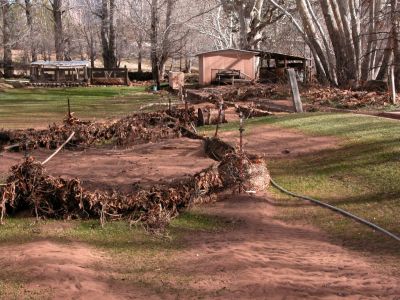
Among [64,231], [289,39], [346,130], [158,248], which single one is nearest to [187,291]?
[158,248]

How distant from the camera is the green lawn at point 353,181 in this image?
25.2 ft

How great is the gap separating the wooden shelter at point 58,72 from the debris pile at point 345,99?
1213 inches

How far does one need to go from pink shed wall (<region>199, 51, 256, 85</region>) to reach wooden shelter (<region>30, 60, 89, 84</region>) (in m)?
17.3

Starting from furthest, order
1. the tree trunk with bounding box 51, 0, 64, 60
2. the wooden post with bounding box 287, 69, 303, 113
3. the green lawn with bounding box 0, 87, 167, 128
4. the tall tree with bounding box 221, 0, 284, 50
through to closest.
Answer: the tree trunk with bounding box 51, 0, 64, 60, the tall tree with bounding box 221, 0, 284, 50, the green lawn with bounding box 0, 87, 167, 128, the wooden post with bounding box 287, 69, 303, 113

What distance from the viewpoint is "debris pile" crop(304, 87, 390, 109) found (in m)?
18.7

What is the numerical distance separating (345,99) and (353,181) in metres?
10.7

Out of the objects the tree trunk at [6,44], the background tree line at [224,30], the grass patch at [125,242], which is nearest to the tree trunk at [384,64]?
the background tree line at [224,30]

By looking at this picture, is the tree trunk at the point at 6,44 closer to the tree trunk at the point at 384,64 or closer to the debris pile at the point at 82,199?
the tree trunk at the point at 384,64

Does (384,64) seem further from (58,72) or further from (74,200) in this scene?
(58,72)

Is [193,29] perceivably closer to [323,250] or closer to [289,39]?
[289,39]

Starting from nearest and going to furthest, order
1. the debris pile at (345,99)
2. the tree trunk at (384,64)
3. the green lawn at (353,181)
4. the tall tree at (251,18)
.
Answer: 1. the green lawn at (353,181)
2. the debris pile at (345,99)
3. the tree trunk at (384,64)
4. the tall tree at (251,18)

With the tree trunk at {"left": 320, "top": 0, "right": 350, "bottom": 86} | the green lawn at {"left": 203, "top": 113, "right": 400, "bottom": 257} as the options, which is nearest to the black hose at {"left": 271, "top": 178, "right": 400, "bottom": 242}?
the green lawn at {"left": 203, "top": 113, "right": 400, "bottom": 257}

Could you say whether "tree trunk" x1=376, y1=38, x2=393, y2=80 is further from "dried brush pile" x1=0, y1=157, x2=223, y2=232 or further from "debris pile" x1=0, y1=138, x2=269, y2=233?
"dried brush pile" x1=0, y1=157, x2=223, y2=232

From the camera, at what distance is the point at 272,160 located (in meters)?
12.0
